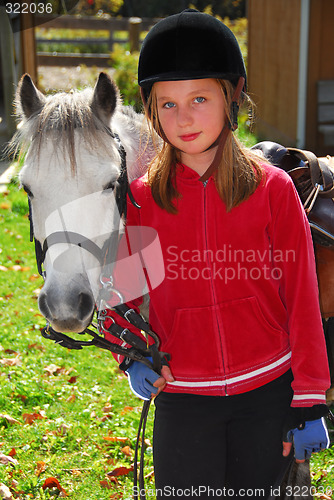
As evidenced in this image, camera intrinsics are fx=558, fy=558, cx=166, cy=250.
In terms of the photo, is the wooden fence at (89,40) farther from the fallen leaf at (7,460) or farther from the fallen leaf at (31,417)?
the fallen leaf at (7,460)

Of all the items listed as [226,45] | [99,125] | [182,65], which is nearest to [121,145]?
[99,125]

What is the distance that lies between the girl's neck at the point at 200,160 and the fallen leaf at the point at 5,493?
2055 mm

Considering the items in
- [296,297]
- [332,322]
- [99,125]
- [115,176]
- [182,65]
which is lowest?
[332,322]

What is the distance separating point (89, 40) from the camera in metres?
18.6

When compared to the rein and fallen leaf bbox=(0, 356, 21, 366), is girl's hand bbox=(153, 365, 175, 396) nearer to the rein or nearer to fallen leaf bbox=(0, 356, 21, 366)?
the rein

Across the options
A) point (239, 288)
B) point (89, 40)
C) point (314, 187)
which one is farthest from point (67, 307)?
point (89, 40)

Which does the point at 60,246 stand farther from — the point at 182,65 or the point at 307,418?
the point at 307,418

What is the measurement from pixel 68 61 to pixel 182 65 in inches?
550

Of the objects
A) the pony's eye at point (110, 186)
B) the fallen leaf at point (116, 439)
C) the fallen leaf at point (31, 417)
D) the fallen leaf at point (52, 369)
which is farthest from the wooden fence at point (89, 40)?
the pony's eye at point (110, 186)

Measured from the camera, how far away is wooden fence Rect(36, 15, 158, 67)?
14.6 m

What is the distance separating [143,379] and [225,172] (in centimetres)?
73

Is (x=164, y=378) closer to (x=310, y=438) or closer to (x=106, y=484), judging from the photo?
(x=310, y=438)

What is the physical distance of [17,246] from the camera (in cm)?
639

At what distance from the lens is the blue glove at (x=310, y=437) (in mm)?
1693
